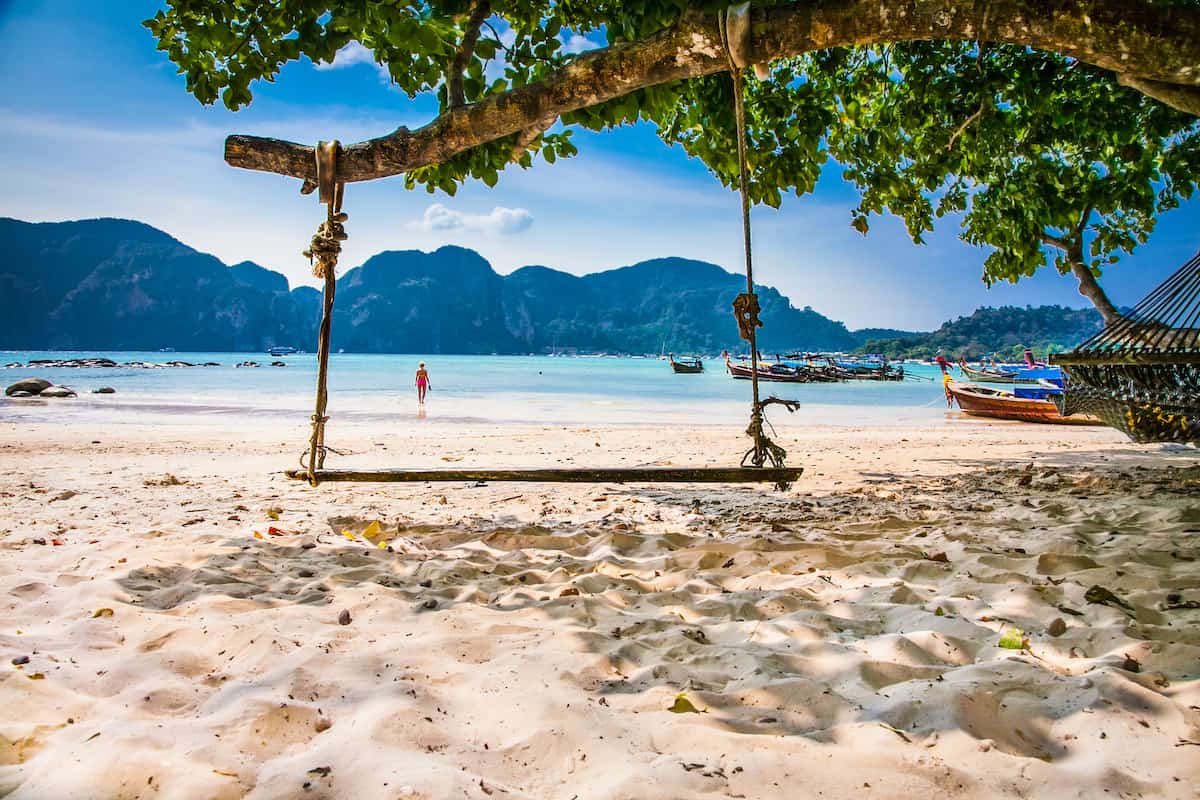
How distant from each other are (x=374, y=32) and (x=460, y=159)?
0.80 meters

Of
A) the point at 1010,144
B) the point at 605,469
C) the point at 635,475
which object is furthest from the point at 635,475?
the point at 1010,144

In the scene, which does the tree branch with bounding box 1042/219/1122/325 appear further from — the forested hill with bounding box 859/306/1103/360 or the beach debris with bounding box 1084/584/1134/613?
the forested hill with bounding box 859/306/1103/360

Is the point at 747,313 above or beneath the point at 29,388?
above

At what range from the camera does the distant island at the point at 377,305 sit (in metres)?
120

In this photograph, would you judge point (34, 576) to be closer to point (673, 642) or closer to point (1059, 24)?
point (673, 642)

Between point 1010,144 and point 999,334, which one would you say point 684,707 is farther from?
point 999,334

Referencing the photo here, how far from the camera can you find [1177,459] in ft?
21.5

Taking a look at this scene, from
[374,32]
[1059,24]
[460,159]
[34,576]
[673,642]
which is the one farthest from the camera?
[460,159]

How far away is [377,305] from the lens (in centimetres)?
15662

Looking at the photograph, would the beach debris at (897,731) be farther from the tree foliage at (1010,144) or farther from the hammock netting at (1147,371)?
the tree foliage at (1010,144)

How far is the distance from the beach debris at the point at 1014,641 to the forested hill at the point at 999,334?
75.0m

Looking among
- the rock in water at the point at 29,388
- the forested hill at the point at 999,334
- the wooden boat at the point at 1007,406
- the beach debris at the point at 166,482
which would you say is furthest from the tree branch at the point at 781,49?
the forested hill at the point at 999,334

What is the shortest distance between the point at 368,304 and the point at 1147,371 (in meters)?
166

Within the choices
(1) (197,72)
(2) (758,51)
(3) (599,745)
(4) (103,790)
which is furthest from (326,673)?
(1) (197,72)
